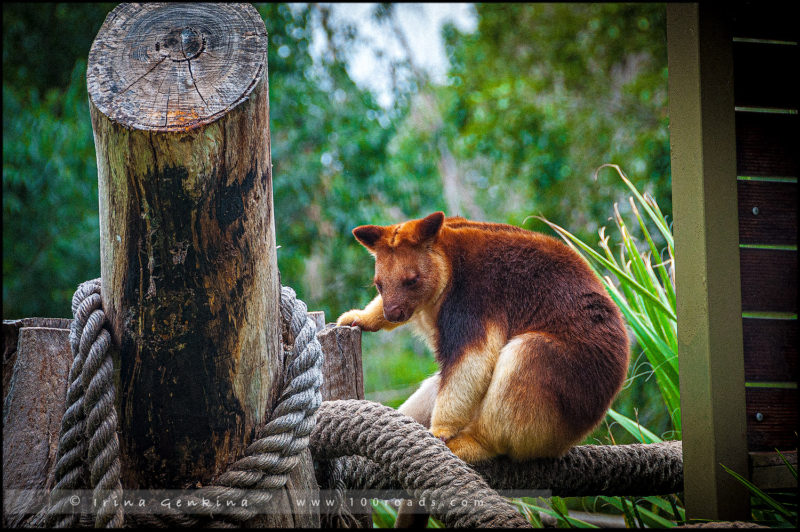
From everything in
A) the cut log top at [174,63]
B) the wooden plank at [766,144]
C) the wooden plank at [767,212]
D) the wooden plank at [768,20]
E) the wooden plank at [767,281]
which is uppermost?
the wooden plank at [768,20]

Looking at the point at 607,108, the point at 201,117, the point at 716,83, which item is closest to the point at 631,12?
the point at 607,108

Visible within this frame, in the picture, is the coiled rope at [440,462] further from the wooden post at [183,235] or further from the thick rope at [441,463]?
the wooden post at [183,235]

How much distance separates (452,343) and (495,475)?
55 cm

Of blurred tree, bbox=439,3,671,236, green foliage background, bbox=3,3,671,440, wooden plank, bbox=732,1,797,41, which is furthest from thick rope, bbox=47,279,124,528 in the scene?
blurred tree, bbox=439,3,671,236

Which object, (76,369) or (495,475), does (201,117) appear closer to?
(76,369)

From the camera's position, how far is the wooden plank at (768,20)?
221 cm

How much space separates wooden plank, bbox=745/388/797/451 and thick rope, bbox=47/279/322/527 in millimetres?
1480

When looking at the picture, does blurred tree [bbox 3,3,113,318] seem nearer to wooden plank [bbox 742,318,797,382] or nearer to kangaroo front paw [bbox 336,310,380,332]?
kangaroo front paw [bbox 336,310,380,332]

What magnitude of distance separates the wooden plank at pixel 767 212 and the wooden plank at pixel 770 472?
0.71 meters

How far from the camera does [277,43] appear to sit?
7.42m

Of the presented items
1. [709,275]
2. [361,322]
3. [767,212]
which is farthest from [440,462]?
[767,212]

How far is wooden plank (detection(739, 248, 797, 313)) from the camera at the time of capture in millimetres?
A: 2174

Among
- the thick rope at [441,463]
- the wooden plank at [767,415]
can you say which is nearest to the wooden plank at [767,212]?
the wooden plank at [767,415]

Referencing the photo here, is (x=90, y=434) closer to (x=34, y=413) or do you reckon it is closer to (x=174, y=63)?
(x=34, y=413)
